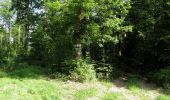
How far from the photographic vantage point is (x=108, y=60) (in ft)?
58.3

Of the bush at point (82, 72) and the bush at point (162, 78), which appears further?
the bush at point (82, 72)

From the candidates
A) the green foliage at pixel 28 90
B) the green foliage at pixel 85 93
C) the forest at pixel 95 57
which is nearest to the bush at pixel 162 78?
the forest at pixel 95 57

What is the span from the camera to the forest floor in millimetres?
11602

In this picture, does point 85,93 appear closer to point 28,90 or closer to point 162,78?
point 28,90

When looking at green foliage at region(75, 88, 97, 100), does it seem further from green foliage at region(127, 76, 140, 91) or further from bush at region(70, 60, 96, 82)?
green foliage at region(127, 76, 140, 91)

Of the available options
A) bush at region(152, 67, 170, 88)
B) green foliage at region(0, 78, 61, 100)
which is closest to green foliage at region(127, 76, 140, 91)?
bush at region(152, 67, 170, 88)

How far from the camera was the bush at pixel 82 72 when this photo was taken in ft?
48.3

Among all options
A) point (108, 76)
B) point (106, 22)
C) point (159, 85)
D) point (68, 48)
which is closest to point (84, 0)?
point (106, 22)

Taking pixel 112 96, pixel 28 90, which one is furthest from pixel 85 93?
pixel 28 90

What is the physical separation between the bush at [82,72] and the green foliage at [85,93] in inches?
65.8

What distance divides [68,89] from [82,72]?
185 cm

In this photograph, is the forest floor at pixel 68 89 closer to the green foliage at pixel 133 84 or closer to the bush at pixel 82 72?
the green foliage at pixel 133 84

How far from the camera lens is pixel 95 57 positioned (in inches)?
728

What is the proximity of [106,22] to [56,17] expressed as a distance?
2942mm
